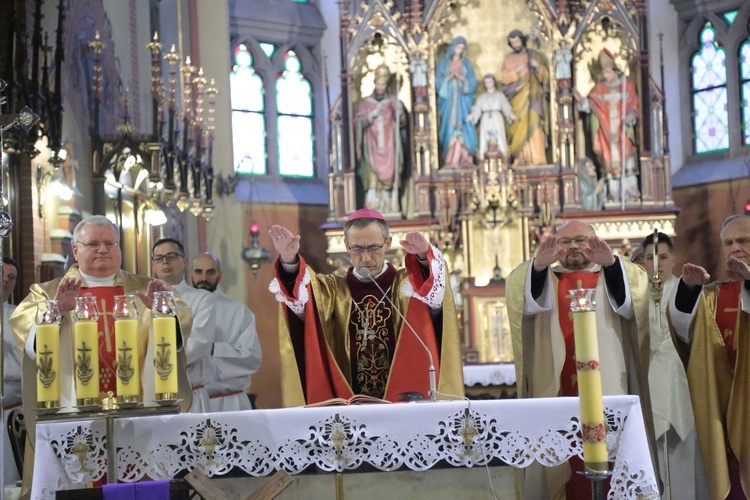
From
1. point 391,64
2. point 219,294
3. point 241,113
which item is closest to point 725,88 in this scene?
point 391,64

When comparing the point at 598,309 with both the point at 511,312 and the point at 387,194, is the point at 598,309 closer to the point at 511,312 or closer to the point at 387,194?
the point at 511,312

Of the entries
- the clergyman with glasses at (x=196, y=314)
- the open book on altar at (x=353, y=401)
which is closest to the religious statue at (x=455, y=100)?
the clergyman with glasses at (x=196, y=314)

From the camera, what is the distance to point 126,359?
4.25 m

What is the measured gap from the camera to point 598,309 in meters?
6.16

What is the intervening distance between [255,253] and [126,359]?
11.5 m

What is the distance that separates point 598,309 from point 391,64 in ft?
30.7

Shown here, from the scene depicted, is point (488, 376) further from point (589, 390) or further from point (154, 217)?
point (589, 390)

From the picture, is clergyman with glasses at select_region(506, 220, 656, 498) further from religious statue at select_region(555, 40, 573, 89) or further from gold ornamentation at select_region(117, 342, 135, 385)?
religious statue at select_region(555, 40, 573, 89)

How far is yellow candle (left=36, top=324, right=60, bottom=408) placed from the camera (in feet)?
13.7

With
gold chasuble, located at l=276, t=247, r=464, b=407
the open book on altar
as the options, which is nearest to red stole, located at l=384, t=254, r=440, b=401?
gold chasuble, located at l=276, t=247, r=464, b=407

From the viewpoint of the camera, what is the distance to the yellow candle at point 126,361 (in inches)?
167

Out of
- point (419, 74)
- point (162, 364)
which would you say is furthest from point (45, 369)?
point (419, 74)

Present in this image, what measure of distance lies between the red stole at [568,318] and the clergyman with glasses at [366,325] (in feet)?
2.93

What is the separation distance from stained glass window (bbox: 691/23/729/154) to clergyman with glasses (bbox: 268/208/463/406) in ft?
37.7
